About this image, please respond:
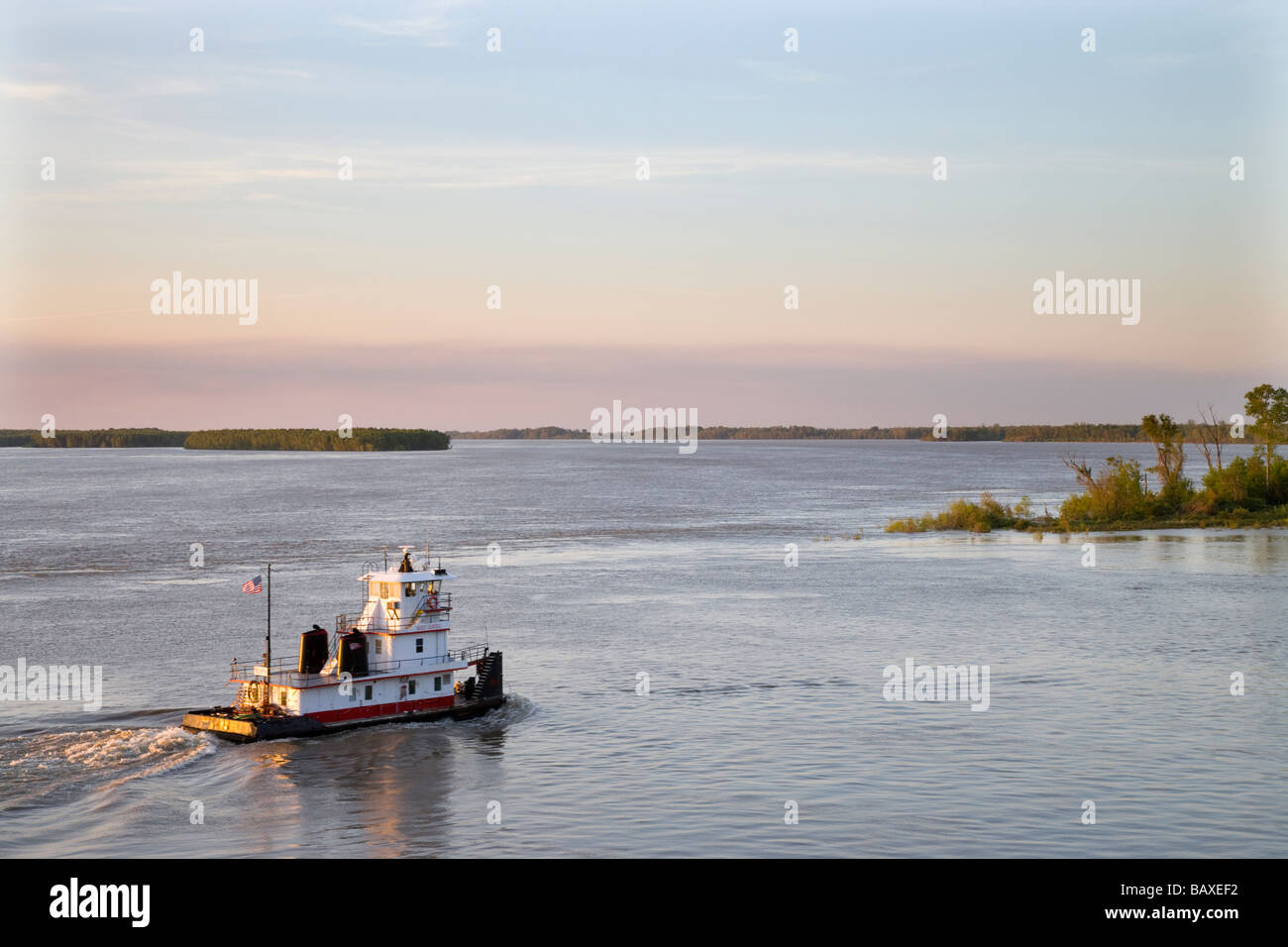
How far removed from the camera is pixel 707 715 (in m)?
41.8

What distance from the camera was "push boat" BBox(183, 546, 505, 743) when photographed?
39625mm

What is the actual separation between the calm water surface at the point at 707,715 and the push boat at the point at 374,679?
912mm

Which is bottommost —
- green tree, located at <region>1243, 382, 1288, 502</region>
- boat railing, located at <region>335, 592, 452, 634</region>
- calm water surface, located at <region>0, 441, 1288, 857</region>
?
calm water surface, located at <region>0, 441, 1288, 857</region>

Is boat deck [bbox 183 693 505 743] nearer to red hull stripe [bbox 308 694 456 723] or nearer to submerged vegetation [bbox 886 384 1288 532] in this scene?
red hull stripe [bbox 308 694 456 723]

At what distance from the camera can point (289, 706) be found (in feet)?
132

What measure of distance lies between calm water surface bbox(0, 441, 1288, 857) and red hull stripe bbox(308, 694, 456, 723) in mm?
815

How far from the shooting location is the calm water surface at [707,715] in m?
29.8

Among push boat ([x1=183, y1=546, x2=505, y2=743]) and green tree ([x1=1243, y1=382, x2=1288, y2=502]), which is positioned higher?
green tree ([x1=1243, y1=382, x2=1288, y2=502])

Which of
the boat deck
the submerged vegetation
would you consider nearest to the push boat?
the boat deck

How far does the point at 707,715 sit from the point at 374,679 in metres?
11.9

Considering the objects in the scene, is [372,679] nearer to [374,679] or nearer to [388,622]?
[374,679]
